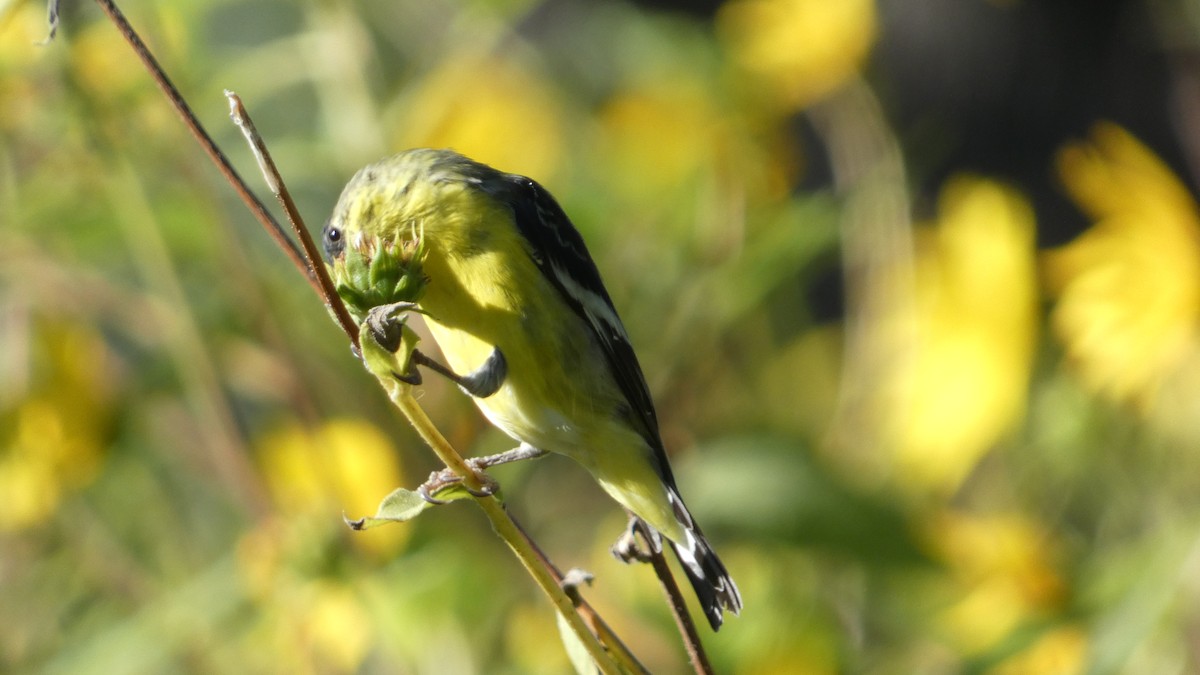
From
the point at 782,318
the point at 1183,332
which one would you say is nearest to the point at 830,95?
the point at 782,318

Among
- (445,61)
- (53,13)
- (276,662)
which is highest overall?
(53,13)

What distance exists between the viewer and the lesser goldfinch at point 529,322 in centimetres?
132

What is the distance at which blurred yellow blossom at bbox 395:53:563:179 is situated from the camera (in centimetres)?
175

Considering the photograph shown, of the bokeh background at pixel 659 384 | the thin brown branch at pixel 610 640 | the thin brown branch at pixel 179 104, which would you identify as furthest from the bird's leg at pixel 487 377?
the thin brown branch at pixel 179 104

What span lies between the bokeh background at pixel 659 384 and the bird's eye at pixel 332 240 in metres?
0.18

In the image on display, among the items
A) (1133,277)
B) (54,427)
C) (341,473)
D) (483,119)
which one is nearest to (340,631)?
(341,473)

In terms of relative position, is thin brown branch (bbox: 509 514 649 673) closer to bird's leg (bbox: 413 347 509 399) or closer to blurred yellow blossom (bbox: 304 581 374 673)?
bird's leg (bbox: 413 347 509 399)

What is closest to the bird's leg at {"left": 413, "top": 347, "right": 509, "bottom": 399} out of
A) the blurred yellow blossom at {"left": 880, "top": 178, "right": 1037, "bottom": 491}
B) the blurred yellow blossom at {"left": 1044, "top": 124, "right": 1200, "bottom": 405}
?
the blurred yellow blossom at {"left": 880, "top": 178, "right": 1037, "bottom": 491}

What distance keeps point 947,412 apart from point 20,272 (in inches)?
45.1

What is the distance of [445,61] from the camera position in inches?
74.2

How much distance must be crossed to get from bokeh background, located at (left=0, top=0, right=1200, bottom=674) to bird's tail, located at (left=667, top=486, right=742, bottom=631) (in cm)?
4

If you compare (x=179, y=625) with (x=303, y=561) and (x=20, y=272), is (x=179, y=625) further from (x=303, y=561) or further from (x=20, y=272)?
(x=20, y=272)

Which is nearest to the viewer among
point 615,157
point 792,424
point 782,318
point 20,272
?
point 20,272

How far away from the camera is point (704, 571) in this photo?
4.36 ft
